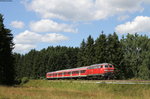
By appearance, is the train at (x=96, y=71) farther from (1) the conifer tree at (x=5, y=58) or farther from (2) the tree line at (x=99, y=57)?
(1) the conifer tree at (x=5, y=58)

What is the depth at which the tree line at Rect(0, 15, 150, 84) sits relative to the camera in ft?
144

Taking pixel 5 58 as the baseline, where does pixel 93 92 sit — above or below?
below

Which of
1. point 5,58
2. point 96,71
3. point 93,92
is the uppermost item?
point 5,58

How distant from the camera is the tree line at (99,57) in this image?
43.8 meters

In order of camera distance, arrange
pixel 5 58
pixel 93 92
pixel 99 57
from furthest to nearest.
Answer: pixel 99 57 → pixel 5 58 → pixel 93 92

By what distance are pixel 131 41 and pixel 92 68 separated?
41.4 meters

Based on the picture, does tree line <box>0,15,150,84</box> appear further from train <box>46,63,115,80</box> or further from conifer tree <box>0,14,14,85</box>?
train <box>46,63,115,80</box>

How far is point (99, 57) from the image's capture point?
60.8 m

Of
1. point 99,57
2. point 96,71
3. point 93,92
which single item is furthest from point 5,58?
point 99,57

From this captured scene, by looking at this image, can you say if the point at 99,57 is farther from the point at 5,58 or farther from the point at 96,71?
the point at 5,58

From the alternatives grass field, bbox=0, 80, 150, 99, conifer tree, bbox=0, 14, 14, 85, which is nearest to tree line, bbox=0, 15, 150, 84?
conifer tree, bbox=0, 14, 14, 85

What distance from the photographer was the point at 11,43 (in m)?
47.0

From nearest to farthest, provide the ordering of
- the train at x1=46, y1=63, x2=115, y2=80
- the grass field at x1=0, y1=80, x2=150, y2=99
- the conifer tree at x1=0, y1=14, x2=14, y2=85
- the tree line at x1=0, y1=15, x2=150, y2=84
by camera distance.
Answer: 1. the grass field at x1=0, y1=80, x2=150, y2=99
2. the train at x1=46, y1=63, x2=115, y2=80
3. the conifer tree at x1=0, y1=14, x2=14, y2=85
4. the tree line at x1=0, y1=15, x2=150, y2=84

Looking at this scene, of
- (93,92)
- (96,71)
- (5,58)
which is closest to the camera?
(93,92)
